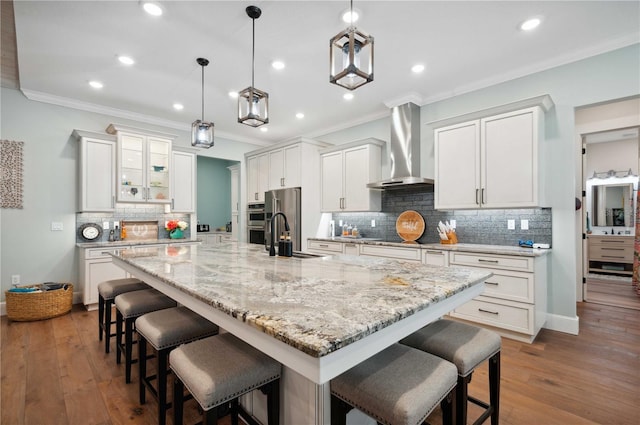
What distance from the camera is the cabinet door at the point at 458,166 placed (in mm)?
3395

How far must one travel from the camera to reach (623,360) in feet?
8.18

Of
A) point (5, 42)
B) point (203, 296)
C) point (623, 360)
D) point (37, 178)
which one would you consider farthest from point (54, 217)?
point (623, 360)

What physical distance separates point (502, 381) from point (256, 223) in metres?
4.49

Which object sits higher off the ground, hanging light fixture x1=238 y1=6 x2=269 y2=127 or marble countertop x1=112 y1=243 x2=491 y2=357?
hanging light fixture x1=238 y1=6 x2=269 y2=127

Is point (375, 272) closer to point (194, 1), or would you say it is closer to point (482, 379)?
point (482, 379)

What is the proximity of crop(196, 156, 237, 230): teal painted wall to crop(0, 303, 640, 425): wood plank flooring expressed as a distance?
443cm

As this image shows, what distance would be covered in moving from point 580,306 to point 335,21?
15.1ft

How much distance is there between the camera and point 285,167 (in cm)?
527

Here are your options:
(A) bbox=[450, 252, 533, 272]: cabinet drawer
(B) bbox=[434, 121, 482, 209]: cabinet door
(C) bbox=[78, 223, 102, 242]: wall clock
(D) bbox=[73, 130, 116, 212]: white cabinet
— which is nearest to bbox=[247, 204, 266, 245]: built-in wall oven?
(D) bbox=[73, 130, 116, 212]: white cabinet

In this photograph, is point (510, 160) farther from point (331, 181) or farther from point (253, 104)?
point (253, 104)

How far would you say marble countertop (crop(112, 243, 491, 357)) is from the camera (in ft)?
2.78

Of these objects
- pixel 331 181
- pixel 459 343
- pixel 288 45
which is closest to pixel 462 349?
pixel 459 343

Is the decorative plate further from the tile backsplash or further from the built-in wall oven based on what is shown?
the tile backsplash

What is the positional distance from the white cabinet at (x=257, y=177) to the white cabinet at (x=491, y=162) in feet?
10.3
